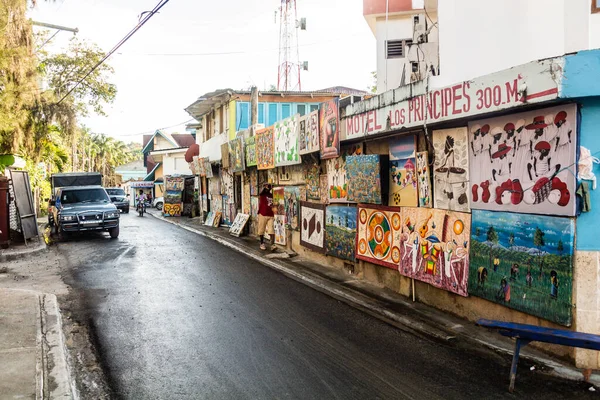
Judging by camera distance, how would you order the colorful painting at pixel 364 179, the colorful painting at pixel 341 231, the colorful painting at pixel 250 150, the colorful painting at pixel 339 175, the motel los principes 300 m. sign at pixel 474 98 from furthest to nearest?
the colorful painting at pixel 250 150 → the colorful painting at pixel 339 175 → the colorful painting at pixel 341 231 → the colorful painting at pixel 364 179 → the motel los principes 300 m. sign at pixel 474 98

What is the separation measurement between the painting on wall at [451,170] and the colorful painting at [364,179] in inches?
59.5

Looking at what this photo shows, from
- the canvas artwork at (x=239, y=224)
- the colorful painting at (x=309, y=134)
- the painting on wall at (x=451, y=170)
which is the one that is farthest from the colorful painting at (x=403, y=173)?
the canvas artwork at (x=239, y=224)

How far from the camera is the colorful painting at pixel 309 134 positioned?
12186mm

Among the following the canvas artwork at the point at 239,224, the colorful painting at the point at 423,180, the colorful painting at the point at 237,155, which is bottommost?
the canvas artwork at the point at 239,224

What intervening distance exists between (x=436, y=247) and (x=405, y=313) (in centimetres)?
118

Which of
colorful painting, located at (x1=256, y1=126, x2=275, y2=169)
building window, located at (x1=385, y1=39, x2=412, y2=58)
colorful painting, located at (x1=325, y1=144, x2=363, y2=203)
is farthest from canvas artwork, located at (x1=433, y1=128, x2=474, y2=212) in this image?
building window, located at (x1=385, y1=39, x2=412, y2=58)

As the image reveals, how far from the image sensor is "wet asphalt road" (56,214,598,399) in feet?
16.6

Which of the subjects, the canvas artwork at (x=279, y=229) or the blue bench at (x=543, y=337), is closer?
the blue bench at (x=543, y=337)

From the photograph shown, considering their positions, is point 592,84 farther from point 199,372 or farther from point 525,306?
point 199,372

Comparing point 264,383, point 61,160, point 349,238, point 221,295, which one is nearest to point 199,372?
point 264,383

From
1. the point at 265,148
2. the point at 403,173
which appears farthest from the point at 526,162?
the point at 265,148

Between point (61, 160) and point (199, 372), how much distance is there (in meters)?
34.0

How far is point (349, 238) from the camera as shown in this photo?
1120cm

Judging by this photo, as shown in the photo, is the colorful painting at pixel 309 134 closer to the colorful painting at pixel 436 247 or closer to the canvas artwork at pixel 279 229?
the canvas artwork at pixel 279 229
